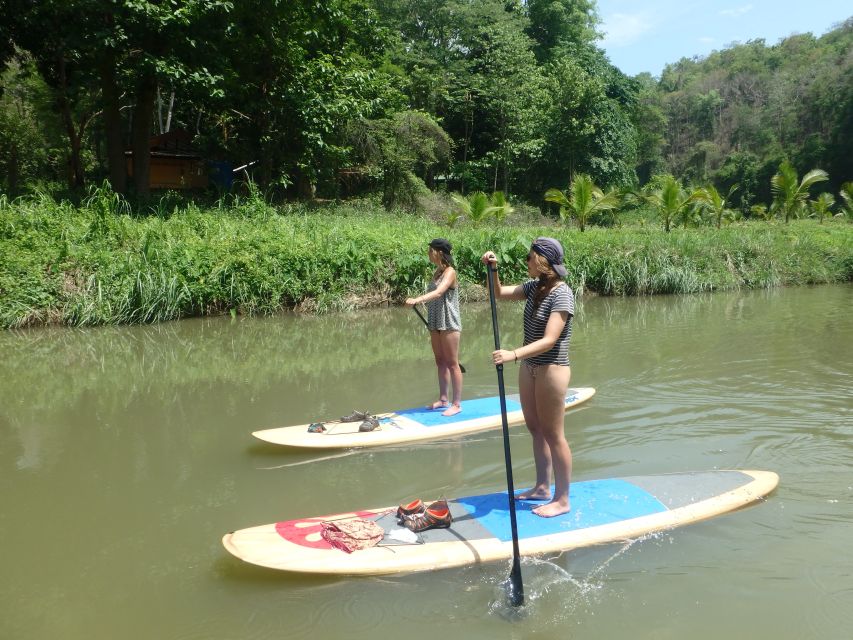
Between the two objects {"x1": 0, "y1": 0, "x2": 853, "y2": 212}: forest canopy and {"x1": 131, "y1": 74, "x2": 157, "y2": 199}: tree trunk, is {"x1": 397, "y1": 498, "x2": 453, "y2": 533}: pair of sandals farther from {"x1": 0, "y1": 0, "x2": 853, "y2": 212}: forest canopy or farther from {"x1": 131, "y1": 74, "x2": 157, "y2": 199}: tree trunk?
{"x1": 131, "y1": 74, "x2": 157, "y2": 199}: tree trunk

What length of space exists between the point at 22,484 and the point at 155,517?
1331mm

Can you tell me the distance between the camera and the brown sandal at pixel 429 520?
164 inches

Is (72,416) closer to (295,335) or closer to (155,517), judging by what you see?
(155,517)

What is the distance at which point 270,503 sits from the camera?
5.00 meters

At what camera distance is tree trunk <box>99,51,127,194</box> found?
643 inches

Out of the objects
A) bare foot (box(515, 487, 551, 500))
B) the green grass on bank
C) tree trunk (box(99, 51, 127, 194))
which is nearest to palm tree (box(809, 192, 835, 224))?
the green grass on bank

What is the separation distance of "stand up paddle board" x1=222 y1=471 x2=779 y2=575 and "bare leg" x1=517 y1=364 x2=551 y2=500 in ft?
0.32

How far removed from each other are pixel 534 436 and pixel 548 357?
0.61m

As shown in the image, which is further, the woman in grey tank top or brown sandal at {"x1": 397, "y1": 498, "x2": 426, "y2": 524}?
the woman in grey tank top

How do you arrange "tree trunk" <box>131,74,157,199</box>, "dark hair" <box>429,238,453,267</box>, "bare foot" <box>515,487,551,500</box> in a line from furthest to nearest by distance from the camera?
"tree trunk" <box>131,74,157,199</box>, "dark hair" <box>429,238,453,267</box>, "bare foot" <box>515,487,551,500</box>

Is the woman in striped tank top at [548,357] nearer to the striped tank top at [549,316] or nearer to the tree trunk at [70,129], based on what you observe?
the striped tank top at [549,316]

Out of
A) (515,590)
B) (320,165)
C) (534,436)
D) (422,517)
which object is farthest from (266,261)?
(515,590)

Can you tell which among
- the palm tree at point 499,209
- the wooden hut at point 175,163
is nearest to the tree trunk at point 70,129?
the wooden hut at point 175,163

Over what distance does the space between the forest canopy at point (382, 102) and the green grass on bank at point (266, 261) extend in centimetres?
326
